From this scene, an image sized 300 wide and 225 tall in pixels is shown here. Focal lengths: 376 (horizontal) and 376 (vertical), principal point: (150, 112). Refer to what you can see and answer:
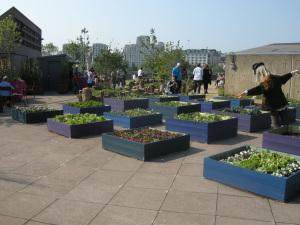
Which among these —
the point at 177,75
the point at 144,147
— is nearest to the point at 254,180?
the point at 144,147

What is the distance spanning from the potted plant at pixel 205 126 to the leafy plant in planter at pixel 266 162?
7.69 ft

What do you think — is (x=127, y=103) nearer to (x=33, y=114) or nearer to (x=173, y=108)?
(x=173, y=108)

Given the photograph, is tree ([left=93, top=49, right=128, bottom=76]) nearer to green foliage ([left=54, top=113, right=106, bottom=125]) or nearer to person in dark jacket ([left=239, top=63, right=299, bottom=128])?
green foliage ([left=54, top=113, right=106, bottom=125])

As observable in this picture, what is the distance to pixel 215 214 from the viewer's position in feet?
17.2

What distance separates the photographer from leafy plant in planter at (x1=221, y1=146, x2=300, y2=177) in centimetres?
607

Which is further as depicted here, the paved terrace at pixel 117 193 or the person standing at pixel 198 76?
the person standing at pixel 198 76

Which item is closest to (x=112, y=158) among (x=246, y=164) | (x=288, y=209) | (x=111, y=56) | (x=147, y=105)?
(x=246, y=164)

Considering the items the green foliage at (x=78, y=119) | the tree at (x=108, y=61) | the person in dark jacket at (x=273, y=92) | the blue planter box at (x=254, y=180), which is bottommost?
the blue planter box at (x=254, y=180)

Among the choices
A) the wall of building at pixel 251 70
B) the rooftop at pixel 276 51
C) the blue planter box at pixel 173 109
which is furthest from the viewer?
the rooftop at pixel 276 51

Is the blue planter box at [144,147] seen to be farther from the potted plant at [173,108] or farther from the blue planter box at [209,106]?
the blue planter box at [209,106]

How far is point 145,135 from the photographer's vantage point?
8.73 meters

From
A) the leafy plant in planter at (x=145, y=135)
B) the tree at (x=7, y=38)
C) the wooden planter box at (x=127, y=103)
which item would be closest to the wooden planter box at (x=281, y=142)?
the leafy plant in planter at (x=145, y=135)

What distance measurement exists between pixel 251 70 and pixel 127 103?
7.66 meters

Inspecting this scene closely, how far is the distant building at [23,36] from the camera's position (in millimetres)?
24519
